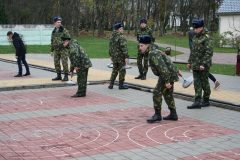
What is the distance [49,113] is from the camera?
727 cm

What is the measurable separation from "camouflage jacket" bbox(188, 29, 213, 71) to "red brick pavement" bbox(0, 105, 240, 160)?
1.49 m

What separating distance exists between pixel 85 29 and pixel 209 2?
35.5 meters

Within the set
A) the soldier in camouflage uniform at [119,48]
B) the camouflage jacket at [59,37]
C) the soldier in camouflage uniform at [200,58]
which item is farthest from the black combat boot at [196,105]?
the camouflage jacket at [59,37]

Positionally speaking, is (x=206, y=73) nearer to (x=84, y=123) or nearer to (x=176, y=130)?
(x=176, y=130)

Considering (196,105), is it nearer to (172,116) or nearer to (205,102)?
(205,102)

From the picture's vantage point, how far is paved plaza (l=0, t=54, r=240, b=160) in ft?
15.7

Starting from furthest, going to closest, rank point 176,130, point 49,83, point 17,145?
point 49,83 → point 176,130 → point 17,145

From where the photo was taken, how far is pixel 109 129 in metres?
5.99

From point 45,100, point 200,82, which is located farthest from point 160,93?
point 45,100

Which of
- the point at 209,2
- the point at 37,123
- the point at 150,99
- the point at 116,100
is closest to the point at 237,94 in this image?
the point at 150,99

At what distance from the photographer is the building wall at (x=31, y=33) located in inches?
1296

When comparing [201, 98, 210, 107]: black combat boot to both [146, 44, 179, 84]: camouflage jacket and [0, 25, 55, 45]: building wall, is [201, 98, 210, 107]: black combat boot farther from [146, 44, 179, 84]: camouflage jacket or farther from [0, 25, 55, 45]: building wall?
[0, 25, 55, 45]: building wall

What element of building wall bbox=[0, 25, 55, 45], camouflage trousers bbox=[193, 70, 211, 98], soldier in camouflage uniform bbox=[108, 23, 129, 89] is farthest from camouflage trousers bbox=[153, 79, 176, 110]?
building wall bbox=[0, 25, 55, 45]

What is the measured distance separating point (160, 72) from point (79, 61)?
134 inches
